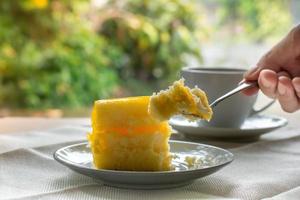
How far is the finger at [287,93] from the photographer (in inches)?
33.6

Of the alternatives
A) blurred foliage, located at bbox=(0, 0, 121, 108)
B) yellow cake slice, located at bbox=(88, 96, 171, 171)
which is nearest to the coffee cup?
yellow cake slice, located at bbox=(88, 96, 171, 171)

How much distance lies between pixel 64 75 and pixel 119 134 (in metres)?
2.13

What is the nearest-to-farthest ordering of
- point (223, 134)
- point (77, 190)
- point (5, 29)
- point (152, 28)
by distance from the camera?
point (77, 190)
point (223, 134)
point (5, 29)
point (152, 28)

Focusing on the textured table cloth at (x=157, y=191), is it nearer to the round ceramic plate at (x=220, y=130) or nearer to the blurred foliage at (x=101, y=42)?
the round ceramic plate at (x=220, y=130)

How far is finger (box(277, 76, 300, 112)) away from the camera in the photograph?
85 cm

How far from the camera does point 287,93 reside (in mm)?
862

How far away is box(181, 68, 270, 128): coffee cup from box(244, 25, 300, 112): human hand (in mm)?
51

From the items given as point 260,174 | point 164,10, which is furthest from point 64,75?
point 260,174

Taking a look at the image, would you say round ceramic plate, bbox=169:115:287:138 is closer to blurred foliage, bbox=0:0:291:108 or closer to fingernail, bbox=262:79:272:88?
fingernail, bbox=262:79:272:88

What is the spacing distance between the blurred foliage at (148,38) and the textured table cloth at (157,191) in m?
2.00

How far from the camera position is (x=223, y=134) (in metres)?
0.96

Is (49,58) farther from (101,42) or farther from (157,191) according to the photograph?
(157,191)

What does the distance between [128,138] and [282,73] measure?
1.51 ft

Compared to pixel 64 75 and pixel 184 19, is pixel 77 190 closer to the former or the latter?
pixel 64 75
